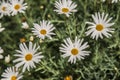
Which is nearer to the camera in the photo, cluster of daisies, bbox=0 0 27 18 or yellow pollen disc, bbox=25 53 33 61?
yellow pollen disc, bbox=25 53 33 61

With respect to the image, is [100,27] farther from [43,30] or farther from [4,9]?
[4,9]

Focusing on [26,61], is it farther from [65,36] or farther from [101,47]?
[101,47]

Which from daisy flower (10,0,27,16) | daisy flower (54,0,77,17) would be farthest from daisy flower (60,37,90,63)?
daisy flower (10,0,27,16)

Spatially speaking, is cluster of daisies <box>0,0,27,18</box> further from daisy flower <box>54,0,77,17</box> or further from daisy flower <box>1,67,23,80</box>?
daisy flower <box>1,67,23,80</box>

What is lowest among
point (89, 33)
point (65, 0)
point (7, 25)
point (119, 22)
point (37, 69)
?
point (37, 69)

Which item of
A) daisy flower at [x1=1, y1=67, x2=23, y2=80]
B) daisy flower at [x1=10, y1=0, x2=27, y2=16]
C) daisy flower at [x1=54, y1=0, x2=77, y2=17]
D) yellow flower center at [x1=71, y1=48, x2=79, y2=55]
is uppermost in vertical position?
daisy flower at [x1=10, y1=0, x2=27, y2=16]

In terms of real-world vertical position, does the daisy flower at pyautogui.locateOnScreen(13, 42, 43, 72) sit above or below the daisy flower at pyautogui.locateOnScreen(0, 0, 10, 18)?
below

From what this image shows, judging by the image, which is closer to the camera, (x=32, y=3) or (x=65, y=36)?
(x=65, y=36)

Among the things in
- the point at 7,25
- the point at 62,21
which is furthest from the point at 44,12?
the point at 7,25
